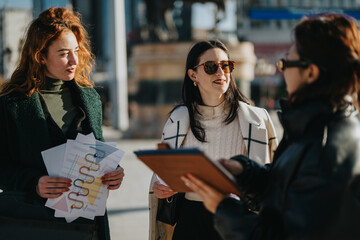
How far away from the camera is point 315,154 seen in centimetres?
140

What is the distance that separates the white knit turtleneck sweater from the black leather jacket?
90cm

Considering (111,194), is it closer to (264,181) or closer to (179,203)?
(179,203)

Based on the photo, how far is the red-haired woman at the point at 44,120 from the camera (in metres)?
2.16

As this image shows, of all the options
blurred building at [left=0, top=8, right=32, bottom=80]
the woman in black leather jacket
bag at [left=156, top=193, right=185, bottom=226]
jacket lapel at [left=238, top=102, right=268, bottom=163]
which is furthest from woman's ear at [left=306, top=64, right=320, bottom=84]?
blurred building at [left=0, top=8, right=32, bottom=80]

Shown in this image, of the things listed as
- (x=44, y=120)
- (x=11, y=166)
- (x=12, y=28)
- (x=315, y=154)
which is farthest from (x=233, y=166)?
(x=12, y=28)

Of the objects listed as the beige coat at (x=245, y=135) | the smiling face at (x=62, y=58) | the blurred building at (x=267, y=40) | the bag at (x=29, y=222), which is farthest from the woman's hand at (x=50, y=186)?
the blurred building at (x=267, y=40)

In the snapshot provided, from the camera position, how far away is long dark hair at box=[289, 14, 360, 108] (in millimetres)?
1487

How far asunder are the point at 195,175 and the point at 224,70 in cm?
111

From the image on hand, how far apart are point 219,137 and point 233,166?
785 mm

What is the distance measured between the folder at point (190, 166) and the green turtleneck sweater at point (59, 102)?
2.62 ft

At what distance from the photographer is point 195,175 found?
5.36 ft

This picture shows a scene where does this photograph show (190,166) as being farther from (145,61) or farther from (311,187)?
(145,61)

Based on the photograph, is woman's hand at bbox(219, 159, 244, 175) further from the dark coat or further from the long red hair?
the long red hair

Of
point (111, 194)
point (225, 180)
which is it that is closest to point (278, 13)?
point (111, 194)
